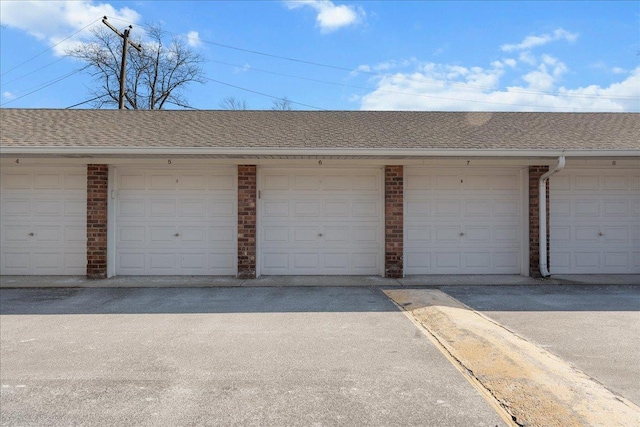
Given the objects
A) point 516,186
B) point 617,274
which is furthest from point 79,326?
point 617,274

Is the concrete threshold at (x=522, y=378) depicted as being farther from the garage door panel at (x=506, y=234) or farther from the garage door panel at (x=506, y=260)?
the garage door panel at (x=506, y=234)

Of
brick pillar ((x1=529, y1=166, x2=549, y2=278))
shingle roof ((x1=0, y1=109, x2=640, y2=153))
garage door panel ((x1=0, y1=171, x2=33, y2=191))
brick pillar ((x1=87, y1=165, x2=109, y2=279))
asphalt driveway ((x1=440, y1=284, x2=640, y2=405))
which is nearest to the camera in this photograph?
asphalt driveway ((x1=440, y1=284, x2=640, y2=405))

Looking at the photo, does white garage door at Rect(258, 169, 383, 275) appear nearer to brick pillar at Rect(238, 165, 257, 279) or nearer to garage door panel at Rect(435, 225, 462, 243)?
brick pillar at Rect(238, 165, 257, 279)

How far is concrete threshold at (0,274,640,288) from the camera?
28.0 feet

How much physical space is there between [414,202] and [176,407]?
7258 mm

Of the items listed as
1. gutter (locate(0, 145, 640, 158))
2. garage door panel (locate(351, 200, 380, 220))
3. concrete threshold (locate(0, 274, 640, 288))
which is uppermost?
gutter (locate(0, 145, 640, 158))

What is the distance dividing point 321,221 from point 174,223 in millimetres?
3192

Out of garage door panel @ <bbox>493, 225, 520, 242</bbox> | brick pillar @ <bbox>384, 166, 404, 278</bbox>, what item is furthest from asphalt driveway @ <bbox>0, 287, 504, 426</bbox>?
garage door panel @ <bbox>493, 225, 520, 242</bbox>

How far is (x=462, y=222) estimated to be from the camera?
9688 millimetres

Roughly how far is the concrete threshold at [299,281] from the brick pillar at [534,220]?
322 mm

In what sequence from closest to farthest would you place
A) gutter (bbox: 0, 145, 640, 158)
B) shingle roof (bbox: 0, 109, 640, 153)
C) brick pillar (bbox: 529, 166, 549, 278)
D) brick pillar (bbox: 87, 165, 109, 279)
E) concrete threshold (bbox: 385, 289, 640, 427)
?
1. concrete threshold (bbox: 385, 289, 640, 427)
2. gutter (bbox: 0, 145, 640, 158)
3. shingle roof (bbox: 0, 109, 640, 153)
4. brick pillar (bbox: 87, 165, 109, 279)
5. brick pillar (bbox: 529, 166, 549, 278)

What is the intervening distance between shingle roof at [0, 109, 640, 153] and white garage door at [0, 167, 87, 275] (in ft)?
3.07

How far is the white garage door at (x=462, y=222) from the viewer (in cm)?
968

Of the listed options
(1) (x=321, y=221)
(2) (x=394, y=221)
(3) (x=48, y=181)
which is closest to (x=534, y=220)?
(2) (x=394, y=221)
